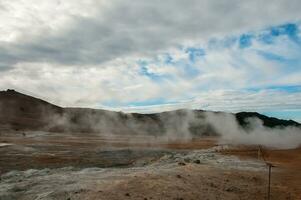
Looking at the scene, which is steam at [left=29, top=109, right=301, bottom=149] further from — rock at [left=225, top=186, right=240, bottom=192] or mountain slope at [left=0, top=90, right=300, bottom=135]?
rock at [left=225, top=186, right=240, bottom=192]

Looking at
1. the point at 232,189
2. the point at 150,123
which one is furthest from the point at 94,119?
the point at 232,189

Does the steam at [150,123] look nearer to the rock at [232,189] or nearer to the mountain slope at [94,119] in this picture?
the mountain slope at [94,119]

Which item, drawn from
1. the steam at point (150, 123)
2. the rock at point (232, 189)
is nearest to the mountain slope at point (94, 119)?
the steam at point (150, 123)

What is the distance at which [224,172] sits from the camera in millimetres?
26062

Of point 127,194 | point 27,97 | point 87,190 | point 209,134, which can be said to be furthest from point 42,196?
point 27,97

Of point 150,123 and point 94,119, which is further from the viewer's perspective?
point 150,123

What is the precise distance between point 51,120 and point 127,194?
123202 mm

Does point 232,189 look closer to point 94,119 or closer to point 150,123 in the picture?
point 94,119

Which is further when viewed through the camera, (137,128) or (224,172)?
(137,128)

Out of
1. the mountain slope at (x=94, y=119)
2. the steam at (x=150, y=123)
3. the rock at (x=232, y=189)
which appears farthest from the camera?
the mountain slope at (x=94, y=119)

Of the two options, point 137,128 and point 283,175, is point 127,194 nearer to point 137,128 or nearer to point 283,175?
point 283,175

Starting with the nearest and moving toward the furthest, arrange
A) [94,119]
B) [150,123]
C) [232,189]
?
[232,189]
[94,119]
[150,123]

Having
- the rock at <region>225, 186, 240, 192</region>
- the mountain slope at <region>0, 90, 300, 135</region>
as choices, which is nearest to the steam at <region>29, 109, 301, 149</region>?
the mountain slope at <region>0, 90, 300, 135</region>

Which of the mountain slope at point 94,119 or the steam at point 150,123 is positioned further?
the mountain slope at point 94,119
